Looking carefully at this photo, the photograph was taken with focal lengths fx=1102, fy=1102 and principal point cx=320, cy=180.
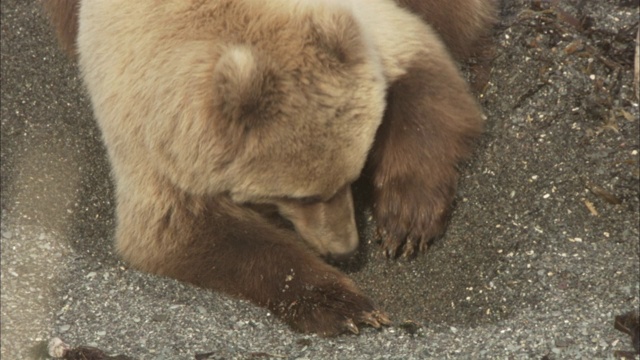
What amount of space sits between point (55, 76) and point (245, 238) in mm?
1935

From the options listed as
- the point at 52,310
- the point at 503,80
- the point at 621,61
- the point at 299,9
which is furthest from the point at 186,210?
the point at 621,61

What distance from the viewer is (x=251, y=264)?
14.9 feet

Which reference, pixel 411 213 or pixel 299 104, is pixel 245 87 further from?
pixel 411 213

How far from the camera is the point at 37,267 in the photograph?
4.87m

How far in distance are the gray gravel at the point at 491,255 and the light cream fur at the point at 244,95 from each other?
42 centimetres

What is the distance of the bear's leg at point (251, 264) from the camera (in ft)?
14.4

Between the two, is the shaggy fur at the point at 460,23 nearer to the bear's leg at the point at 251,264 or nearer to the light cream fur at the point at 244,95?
the light cream fur at the point at 244,95

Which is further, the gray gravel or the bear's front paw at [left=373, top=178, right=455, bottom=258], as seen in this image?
the bear's front paw at [left=373, top=178, right=455, bottom=258]

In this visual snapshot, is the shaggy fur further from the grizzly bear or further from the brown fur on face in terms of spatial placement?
the brown fur on face

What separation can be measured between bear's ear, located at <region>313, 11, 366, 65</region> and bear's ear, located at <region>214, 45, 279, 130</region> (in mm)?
233

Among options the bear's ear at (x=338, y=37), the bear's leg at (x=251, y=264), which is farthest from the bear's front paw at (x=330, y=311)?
the bear's ear at (x=338, y=37)

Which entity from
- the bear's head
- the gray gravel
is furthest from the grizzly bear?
the gray gravel

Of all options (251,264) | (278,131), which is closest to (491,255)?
(251,264)

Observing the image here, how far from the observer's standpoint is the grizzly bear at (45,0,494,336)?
4.05m
